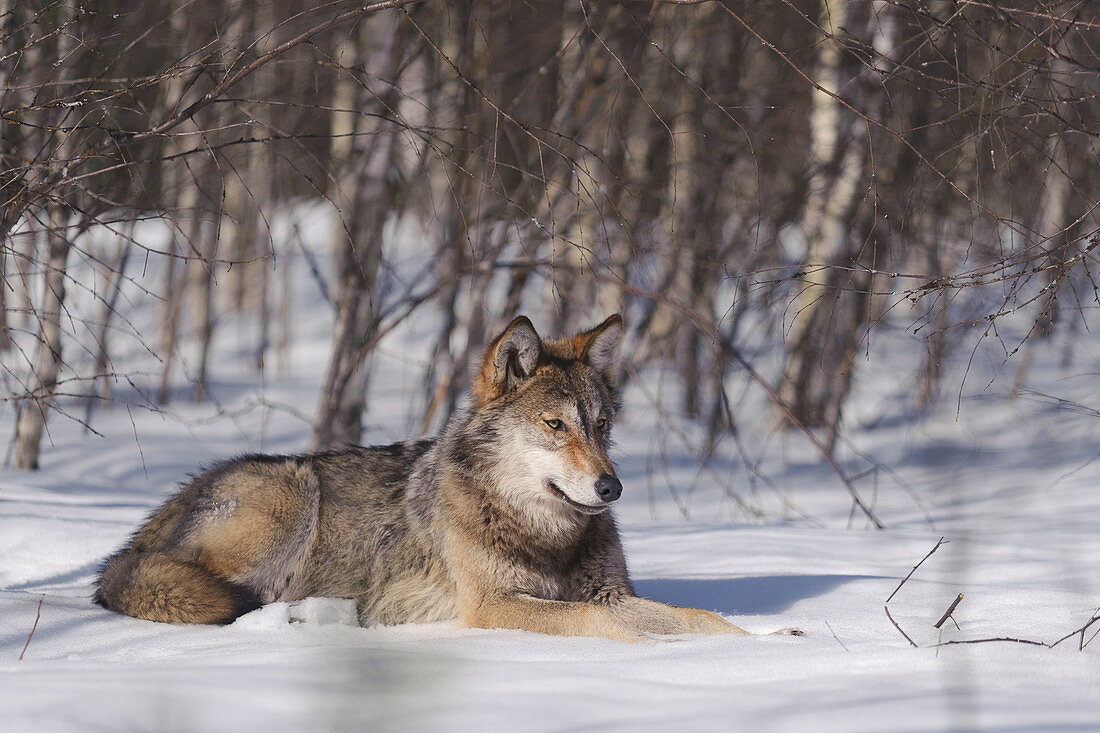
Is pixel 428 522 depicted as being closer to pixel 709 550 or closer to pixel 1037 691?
pixel 709 550

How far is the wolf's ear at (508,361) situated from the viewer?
4645 mm

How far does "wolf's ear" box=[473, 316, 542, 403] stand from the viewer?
Answer: 4645 millimetres

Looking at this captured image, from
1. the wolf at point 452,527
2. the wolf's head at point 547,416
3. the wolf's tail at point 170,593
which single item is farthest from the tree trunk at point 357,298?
the wolf's tail at point 170,593

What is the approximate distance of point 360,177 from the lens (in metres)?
8.70

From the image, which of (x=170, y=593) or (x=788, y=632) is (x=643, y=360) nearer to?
(x=788, y=632)

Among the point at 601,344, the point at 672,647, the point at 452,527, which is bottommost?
the point at 672,647

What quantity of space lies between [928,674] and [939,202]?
285 inches

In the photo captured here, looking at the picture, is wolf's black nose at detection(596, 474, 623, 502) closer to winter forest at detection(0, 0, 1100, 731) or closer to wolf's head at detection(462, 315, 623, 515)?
wolf's head at detection(462, 315, 623, 515)

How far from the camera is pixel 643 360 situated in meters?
8.80

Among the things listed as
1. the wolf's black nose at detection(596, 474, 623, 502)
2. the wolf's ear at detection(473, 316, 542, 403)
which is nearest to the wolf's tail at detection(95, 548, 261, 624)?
the wolf's ear at detection(473, 316, 542, 403)

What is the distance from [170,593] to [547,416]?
185 cm

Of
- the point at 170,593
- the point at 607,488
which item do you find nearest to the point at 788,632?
the point at 607,488

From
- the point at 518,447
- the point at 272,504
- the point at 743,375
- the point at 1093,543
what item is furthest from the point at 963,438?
the point at 272,504

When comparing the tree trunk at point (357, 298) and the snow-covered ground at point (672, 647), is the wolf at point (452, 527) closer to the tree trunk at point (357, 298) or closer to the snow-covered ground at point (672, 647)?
the snow-covered ground at point (672, 647)
